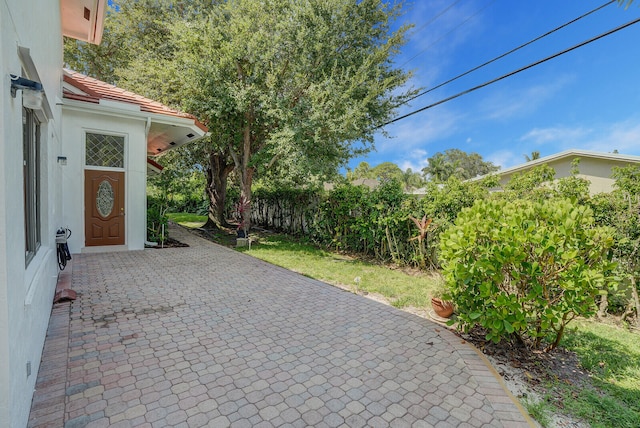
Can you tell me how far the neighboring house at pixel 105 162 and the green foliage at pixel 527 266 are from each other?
8868 mm

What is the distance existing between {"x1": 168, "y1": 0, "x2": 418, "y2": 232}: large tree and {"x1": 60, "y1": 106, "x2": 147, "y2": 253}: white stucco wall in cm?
278

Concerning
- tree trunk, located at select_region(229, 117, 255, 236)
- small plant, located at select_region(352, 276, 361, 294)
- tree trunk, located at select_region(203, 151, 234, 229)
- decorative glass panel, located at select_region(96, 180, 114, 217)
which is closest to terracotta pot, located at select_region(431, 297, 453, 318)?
small plant, located at select_region(352, 276, 361, 294)

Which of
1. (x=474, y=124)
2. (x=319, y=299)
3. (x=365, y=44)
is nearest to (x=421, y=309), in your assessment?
(x=319, y=299)

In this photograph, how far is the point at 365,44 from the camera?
429 inches

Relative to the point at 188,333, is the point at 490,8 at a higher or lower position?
higher

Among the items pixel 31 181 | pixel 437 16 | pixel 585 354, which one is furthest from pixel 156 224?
pixel 437 16

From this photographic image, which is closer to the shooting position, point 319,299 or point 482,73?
point 319,299

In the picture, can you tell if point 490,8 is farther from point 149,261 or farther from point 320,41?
point 149,261

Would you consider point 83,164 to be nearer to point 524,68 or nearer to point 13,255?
point 13,255

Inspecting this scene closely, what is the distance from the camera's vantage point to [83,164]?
8.41m

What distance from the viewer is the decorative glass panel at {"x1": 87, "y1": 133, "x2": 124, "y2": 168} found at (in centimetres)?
861

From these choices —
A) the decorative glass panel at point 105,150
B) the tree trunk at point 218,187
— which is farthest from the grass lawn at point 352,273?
the tree trunk at point 218,187

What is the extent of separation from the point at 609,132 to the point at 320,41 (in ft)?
52.9

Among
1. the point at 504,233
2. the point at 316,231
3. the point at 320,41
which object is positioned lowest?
the point at 316,231
